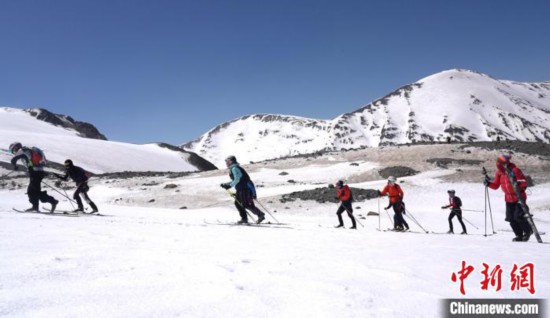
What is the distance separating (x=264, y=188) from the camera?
32.1m

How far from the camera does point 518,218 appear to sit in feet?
33.5

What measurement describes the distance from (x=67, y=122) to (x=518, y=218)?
161m

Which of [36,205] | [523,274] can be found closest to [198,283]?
[523,274]

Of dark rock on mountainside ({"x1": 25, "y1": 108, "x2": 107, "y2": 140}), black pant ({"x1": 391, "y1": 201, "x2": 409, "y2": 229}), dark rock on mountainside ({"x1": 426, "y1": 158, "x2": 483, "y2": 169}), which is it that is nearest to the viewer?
black pant ({"x1": 391, "y1": 201, "x2": 409, "y2": 229})

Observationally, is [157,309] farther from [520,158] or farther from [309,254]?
[520,158]

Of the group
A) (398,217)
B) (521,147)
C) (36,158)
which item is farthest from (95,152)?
(398,217)

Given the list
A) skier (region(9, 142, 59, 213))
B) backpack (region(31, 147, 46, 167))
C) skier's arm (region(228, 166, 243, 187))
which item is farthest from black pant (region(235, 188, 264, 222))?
backpack (region(31, 147, 46, 167))

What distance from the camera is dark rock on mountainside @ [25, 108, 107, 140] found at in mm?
135125

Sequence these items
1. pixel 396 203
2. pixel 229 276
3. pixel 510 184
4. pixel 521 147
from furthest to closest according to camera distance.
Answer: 1. pixel 521 147
2. pixel 396 203
3. pixel 510 184
4. pixel 229 276

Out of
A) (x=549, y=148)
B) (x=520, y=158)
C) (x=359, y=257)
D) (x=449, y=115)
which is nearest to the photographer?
(x=359, y=257)

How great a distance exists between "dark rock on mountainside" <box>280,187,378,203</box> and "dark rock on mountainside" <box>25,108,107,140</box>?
134 metres

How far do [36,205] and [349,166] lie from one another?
3107 centimetres

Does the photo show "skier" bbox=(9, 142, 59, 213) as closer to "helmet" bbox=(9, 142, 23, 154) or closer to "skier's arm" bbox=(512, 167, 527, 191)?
"helmet" bbox=(9, 142, 23, 154)

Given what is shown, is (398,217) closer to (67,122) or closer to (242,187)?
(242,187)
